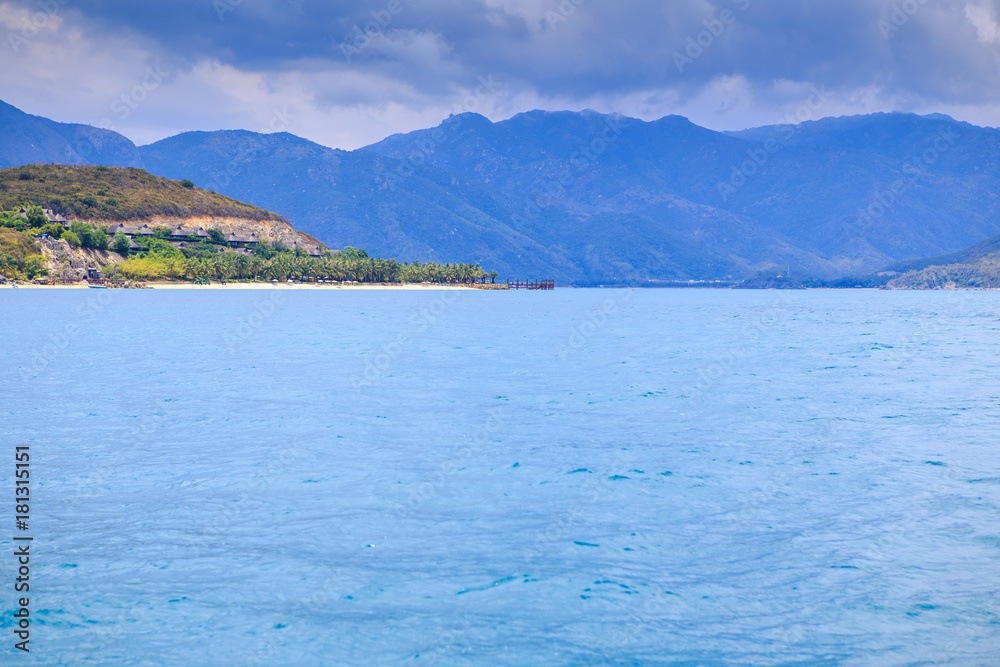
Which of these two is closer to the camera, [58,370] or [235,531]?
[235,531]

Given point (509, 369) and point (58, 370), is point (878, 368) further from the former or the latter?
point (58, 370)

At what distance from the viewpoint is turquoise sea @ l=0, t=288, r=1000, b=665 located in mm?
10055

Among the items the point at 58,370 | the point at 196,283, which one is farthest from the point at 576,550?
the point at 196,283

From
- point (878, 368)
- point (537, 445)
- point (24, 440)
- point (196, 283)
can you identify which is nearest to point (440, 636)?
point (537, 445)

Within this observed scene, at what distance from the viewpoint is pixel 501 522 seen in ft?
48.3

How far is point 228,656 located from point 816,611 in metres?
8.22

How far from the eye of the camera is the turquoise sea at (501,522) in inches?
396

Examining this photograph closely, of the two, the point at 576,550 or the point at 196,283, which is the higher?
the point at 196,283

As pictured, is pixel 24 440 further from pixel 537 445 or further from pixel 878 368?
pixel 878 368

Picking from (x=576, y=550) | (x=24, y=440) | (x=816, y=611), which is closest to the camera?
(x=816, y=611)

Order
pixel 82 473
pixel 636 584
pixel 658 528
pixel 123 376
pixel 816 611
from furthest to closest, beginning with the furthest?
pixel 123 376 < pixel 82 473 < pixel 658 528 < pixel 636 584 < pixel 816 611

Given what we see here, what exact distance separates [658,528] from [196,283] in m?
180

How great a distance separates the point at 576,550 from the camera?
13.2 meters

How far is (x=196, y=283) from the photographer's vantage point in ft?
579
